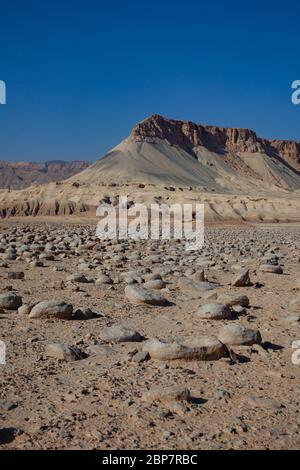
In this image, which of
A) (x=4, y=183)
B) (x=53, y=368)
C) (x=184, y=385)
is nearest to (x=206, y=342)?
(x=184, y=385)

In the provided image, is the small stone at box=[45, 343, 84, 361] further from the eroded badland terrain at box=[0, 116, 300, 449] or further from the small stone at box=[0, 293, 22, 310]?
the small stone at box=[0, 293, 22, 310]

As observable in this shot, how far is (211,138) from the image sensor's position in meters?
108

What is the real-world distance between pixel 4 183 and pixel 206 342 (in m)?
162

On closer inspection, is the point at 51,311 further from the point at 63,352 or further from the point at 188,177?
the point at 188,177

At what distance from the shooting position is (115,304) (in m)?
6.03

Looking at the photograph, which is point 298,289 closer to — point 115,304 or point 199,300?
point 199,300

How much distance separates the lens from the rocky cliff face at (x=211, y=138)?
94.1m

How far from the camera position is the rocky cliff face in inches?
3703

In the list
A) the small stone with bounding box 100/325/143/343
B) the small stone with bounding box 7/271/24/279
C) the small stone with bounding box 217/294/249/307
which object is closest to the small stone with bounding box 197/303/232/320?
the small stone with bounding box 217/294/249/307

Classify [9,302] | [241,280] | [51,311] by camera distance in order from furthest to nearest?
[241,280]
[9,302]
[51,311]

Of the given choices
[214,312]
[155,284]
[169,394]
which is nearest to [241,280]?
[155,284]

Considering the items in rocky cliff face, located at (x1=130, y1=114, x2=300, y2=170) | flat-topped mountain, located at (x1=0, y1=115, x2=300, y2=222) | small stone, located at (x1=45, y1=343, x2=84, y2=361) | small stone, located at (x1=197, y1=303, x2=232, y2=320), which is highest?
rocky cliff face, located at (x1=130, y1=114, x2=300, y2=170)

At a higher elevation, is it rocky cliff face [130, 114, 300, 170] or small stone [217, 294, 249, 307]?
rocky cliff face [130, 114, 300, 170]

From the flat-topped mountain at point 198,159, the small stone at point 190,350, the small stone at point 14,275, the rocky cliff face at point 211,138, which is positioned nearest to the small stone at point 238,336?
the small stone at point 190,350
